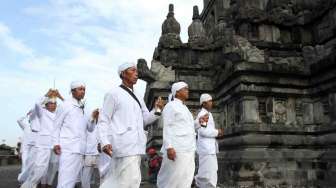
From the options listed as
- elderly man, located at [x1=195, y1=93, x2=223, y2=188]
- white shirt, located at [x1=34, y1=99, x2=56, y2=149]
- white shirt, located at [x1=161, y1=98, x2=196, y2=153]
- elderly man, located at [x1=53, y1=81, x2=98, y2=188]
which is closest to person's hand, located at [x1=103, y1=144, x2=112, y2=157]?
white shirt, located at [x1=161, y1=98, x2=196, y2=153]

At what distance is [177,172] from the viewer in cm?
552

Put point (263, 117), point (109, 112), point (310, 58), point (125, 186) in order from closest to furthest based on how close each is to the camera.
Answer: point (125, 186) < point (109, 112) < point (263, 117) < point (310, 58)

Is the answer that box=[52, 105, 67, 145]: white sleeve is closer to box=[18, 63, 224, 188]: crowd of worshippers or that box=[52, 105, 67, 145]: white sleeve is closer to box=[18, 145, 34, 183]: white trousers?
box=[18, 63, 224, 188]: crowd of worshippers

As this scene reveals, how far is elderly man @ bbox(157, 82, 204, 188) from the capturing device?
A: 5523 mm

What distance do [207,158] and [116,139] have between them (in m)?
3.52

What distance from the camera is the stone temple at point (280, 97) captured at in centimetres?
877

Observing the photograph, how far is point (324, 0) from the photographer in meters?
10.1

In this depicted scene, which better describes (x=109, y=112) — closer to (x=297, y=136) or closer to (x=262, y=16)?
(x=297, y=136)

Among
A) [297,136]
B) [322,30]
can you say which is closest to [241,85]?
[297,136]

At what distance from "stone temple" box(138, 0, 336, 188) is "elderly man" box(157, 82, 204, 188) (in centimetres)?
328

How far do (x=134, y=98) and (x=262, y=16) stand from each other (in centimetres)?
655

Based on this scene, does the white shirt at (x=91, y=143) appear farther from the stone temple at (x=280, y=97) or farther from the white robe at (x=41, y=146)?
the stone temple at (x=280, y=97)

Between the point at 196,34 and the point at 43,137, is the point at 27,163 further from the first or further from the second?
the point at 196,34

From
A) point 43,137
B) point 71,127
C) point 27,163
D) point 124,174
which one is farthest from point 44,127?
point 124,174
